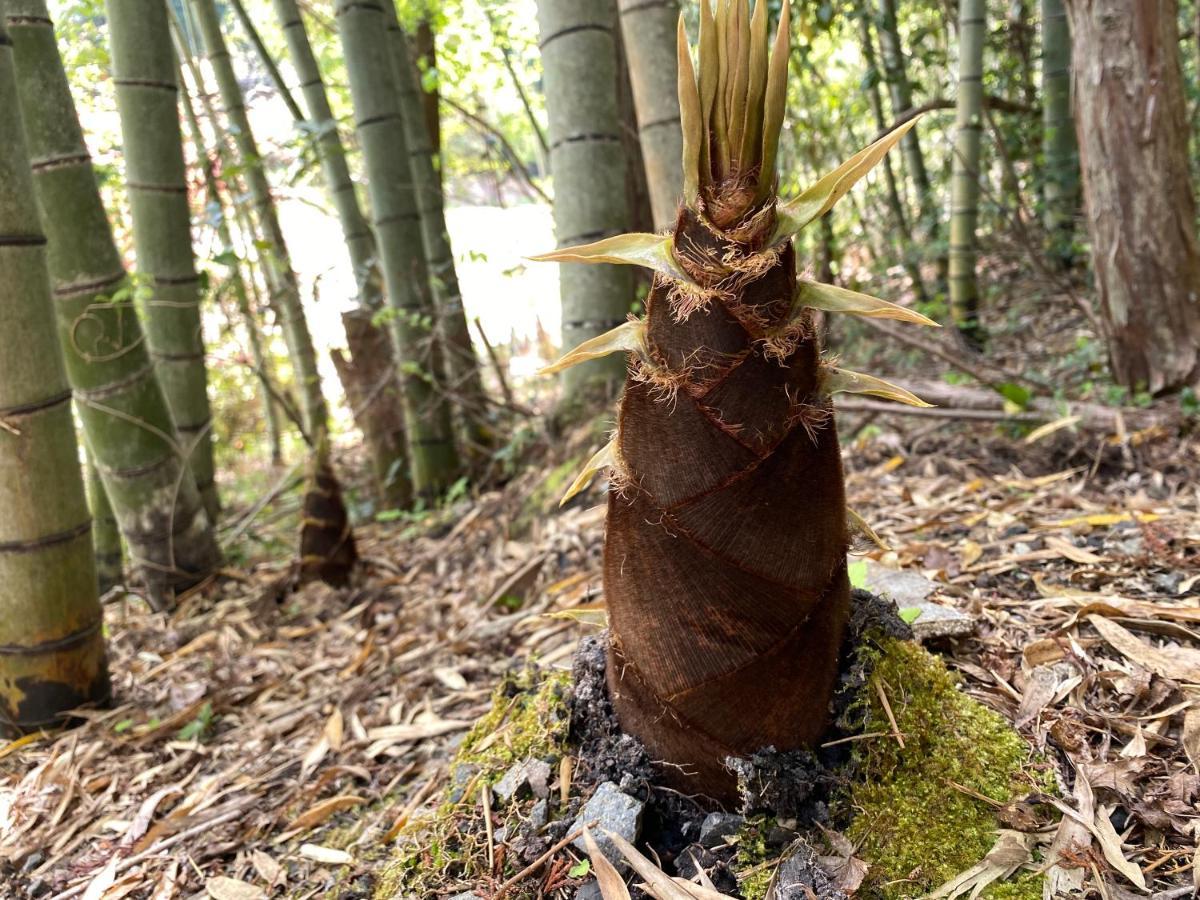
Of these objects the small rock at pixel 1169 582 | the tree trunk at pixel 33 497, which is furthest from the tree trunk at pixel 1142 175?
the tree trunk at pixel 33 497

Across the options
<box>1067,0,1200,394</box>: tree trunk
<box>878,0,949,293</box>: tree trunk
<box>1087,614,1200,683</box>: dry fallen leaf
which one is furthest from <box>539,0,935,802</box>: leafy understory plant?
<box>878,0,949,293</box>: tree trunk

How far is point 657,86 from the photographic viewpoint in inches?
120

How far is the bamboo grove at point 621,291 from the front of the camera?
101 cm

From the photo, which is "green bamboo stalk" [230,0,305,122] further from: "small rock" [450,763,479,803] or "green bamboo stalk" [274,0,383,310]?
"small rock" [450,763,479,803]

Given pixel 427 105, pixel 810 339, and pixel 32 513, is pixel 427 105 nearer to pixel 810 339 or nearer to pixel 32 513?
pixel 32 513

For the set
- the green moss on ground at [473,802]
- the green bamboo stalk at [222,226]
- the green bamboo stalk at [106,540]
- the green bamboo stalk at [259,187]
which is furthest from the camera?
the green bamboo stalk at [259,187]

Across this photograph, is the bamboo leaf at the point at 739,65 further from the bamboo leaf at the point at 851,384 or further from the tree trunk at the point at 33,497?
the tree trunk at the point at 33,497

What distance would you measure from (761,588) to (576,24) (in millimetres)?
2778

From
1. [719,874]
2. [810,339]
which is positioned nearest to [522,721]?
[719,874]

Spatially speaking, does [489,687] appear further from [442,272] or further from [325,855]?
[442,272]

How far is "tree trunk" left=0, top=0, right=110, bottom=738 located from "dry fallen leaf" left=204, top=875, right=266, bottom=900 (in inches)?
42.6

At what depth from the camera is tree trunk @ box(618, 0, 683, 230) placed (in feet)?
9.86

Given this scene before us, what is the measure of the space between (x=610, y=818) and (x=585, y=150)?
2.76 metres

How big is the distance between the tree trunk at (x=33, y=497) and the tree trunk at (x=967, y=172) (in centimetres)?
432
